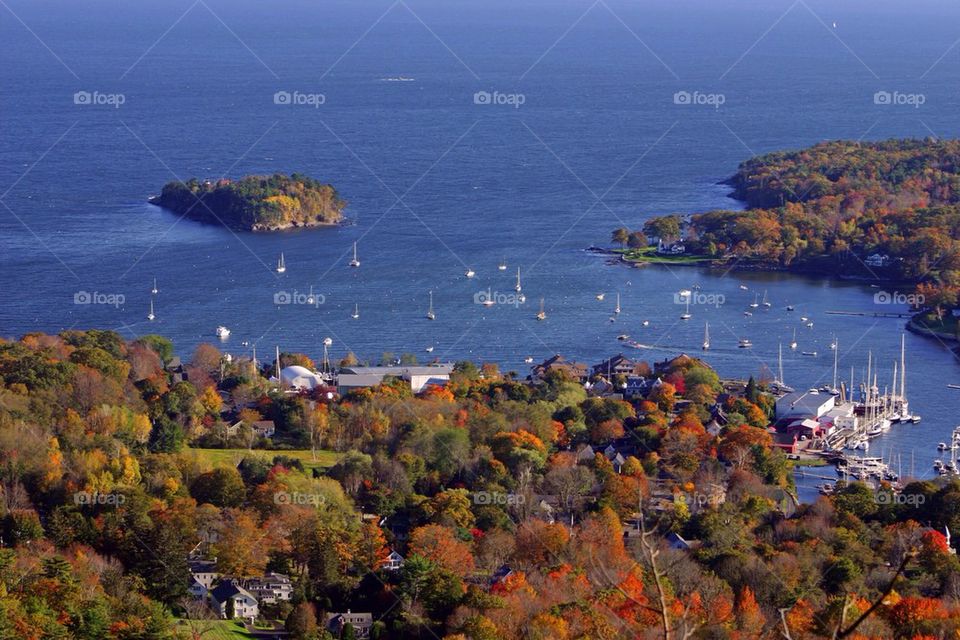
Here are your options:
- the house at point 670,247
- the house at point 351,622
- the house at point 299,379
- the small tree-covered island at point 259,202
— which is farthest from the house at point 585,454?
the small tree-covered island at point 259,202

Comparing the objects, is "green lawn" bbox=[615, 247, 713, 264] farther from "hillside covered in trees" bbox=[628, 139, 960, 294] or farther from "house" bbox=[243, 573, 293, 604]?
"house" bbox=[243, 573, 293, 604]

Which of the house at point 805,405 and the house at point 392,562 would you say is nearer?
the house at point 392,562

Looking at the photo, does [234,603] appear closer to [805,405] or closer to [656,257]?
[805,405]

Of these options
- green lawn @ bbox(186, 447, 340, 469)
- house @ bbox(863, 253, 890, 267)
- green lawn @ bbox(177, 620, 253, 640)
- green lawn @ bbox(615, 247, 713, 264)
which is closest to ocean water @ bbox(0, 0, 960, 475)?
green lawn @ bbox(615, 247, 713, 264)

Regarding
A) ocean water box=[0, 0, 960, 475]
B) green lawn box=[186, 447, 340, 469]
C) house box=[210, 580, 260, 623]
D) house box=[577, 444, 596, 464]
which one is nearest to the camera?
house box=[210, 580, 260, 623]

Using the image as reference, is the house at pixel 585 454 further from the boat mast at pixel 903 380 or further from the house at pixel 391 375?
the boat mast at pixel 903 380

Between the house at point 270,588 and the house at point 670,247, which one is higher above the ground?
the house at point 670,247
